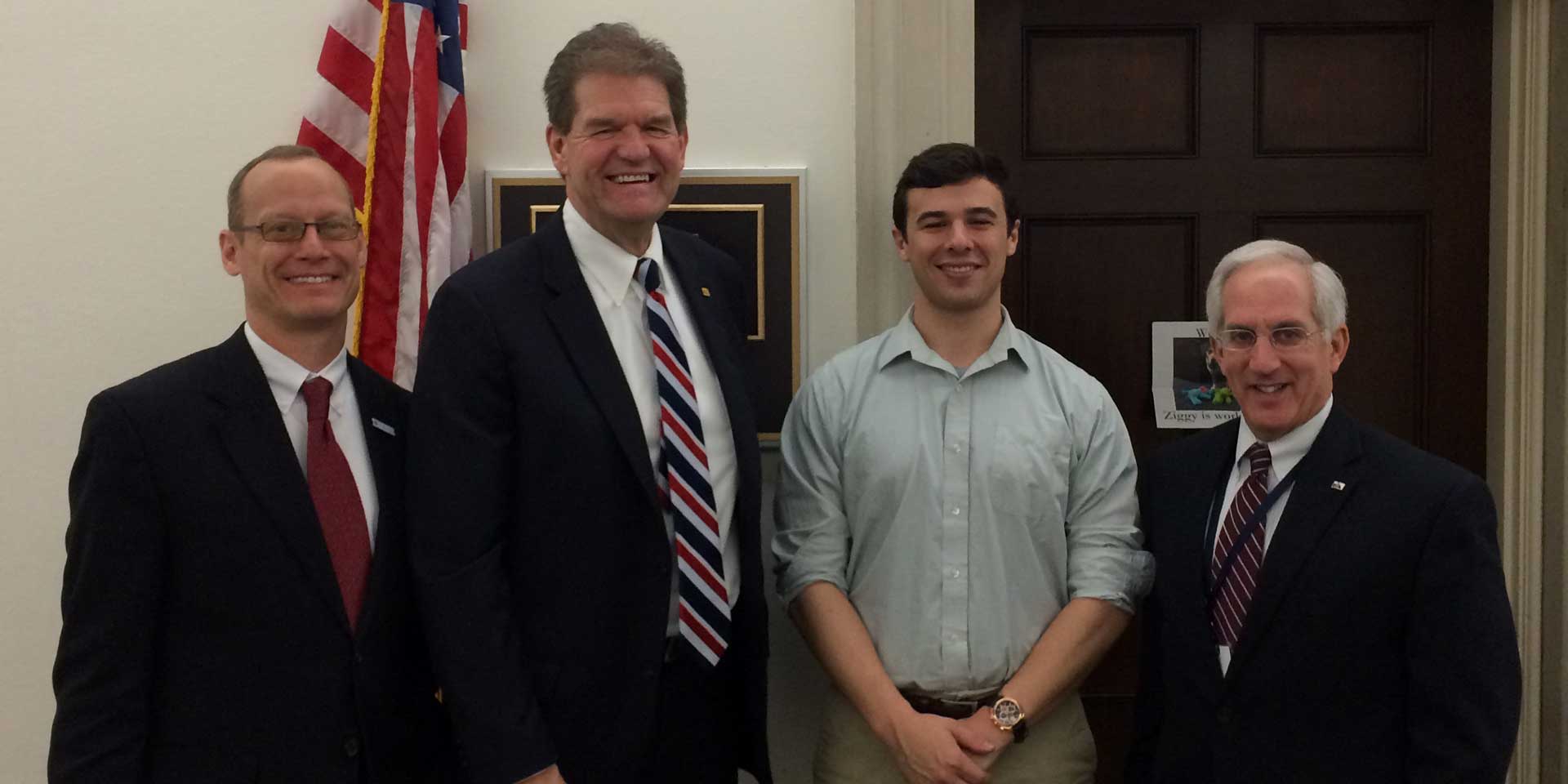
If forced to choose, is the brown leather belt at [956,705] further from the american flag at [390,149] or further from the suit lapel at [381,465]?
the american flag at [390,149]

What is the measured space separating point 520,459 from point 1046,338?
1.42 m

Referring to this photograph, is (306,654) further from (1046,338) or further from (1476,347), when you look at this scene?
(1476,347)

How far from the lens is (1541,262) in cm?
259

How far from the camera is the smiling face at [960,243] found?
2096 millimetres

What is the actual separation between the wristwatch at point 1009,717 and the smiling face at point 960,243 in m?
0.66

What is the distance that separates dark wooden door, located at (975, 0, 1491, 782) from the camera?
2723 millimetres

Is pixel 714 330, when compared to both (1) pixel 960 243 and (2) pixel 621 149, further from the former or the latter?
(1) pixel 960 243

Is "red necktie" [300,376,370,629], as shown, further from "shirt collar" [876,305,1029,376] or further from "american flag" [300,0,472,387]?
"shirt collar" [876,305,1029,376]

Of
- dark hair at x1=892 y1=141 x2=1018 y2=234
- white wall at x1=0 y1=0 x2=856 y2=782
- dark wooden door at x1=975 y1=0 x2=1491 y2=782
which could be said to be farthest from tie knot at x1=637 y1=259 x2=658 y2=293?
dark wooden door at x1=975 y1=0 x2=1491 y2=782

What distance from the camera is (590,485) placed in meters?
1.75

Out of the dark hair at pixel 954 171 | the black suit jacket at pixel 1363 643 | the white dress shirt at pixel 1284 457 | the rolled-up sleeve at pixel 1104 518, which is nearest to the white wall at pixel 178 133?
the dark hair at pixel 954 171

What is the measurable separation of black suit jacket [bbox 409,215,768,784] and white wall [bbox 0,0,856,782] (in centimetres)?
78

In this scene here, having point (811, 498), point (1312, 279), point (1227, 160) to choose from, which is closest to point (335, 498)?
point (811, 498)

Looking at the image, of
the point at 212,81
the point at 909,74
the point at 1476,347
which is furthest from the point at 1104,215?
the point at 212,81
